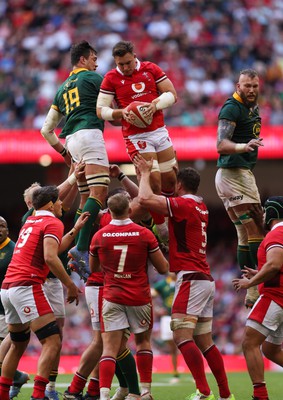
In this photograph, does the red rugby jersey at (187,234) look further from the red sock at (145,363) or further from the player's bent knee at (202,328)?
the red sock at (145,363)

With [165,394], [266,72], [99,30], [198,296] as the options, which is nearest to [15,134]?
[99,30]

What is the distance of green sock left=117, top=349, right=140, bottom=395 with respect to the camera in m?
10.7

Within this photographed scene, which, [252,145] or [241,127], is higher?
[241,127]

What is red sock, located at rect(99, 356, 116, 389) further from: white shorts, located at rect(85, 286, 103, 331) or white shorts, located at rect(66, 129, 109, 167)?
white shorts, located at rect(66, 129, 109, 167)

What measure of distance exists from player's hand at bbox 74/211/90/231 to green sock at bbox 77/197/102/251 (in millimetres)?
96

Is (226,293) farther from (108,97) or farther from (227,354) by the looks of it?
(108,97)

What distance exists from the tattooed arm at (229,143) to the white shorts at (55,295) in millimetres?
2749

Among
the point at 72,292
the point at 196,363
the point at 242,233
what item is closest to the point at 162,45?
the point at 242,233

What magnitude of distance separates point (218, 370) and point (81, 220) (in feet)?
7.48

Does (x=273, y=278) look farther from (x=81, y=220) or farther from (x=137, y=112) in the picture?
(x=137, y=112)

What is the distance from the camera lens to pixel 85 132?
452 inches

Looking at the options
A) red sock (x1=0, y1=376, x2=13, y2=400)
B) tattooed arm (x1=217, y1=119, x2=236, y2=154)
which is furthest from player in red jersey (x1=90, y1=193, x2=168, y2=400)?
tattooed arm (x1=217, y1=119, x2=236, y2=154)

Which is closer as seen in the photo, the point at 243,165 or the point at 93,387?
the point at 93,387

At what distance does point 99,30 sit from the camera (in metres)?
26.7
